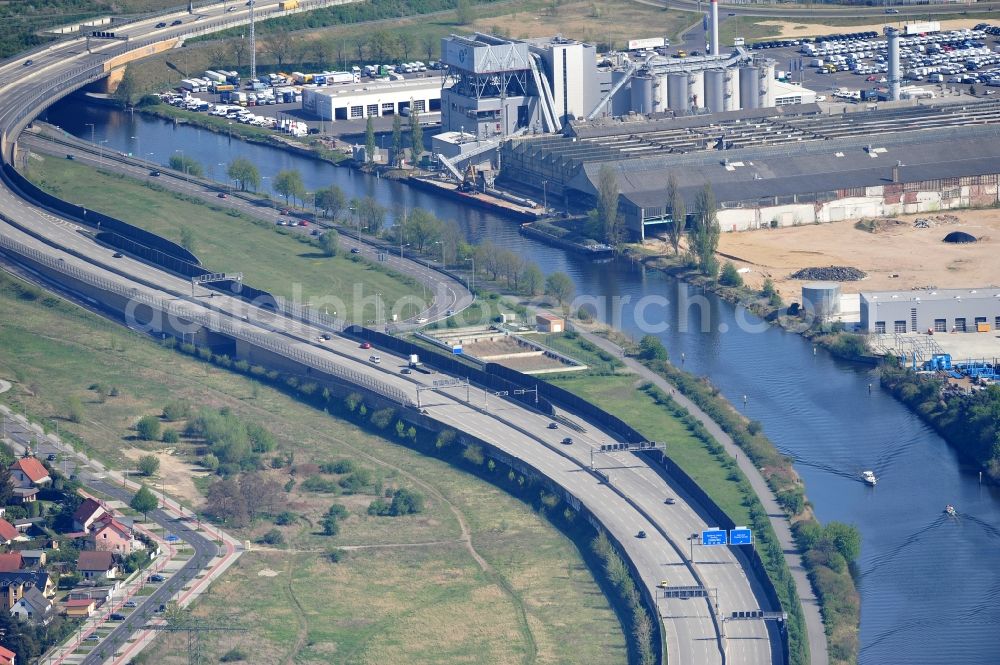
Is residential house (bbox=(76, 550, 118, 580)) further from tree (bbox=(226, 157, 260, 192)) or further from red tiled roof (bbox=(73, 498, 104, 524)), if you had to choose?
tree (bbox=(226, 157, 260, 192))

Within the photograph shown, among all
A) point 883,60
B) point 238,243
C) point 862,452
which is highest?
point 883,60

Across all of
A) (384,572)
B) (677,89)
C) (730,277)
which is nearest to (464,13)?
(677,89)

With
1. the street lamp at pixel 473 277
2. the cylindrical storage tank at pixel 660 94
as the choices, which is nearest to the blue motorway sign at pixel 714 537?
the street lamp at pixel 473 277

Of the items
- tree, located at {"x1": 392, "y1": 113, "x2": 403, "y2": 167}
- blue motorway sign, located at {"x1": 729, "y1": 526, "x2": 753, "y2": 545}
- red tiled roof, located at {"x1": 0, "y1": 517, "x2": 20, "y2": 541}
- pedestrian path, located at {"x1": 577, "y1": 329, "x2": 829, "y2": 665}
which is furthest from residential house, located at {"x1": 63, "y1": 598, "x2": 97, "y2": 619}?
tree, located at {"x1": 392, "y1": 113, "x2": 403, "y2": 167}

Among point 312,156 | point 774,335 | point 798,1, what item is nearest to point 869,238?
point 774,335

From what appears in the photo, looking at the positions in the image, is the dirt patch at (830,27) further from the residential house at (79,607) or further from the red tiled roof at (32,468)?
the residential house at (79,607)

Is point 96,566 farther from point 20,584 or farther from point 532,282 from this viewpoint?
point 532,282
